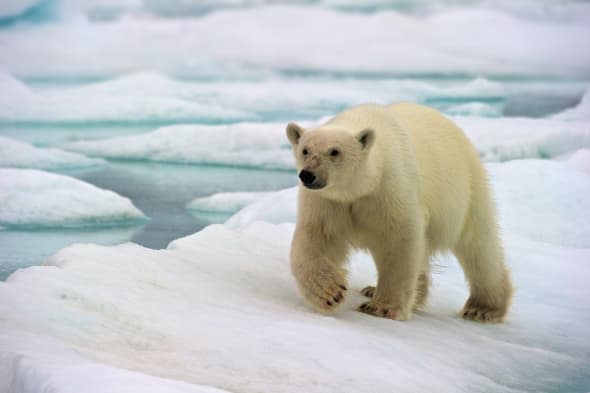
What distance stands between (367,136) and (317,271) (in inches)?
27.6

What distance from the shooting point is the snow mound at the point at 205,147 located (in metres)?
9.73

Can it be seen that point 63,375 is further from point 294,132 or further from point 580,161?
point 580,161

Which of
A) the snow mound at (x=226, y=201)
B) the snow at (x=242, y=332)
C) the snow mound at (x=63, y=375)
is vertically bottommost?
the snow mound at (x=63, y=375)

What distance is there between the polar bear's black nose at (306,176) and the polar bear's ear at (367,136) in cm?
34

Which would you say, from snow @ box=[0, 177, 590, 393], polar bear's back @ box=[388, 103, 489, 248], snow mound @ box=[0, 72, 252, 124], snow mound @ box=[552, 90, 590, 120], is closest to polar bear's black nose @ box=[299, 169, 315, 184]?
snow @ box=[0, 177, 590, 393]

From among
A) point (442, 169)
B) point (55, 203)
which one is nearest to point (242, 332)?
point (442, 169)

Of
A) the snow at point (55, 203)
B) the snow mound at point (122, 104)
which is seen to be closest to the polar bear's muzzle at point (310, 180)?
the snow at point (55, 203)

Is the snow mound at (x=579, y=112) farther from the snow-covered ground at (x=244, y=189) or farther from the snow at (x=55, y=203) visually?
the snow at (x=55, y=203)

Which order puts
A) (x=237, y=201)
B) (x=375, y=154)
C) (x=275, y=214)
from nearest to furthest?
(x=375, y=154)
(x=275, y=214)
(x=237, y=201)

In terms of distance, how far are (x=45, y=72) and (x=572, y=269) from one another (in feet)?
24.0

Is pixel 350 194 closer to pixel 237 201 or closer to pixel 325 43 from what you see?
pixel 237 201

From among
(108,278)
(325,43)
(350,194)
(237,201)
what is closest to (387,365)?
(350,194)

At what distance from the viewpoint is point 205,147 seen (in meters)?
9.97

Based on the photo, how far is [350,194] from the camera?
12.7 ft
